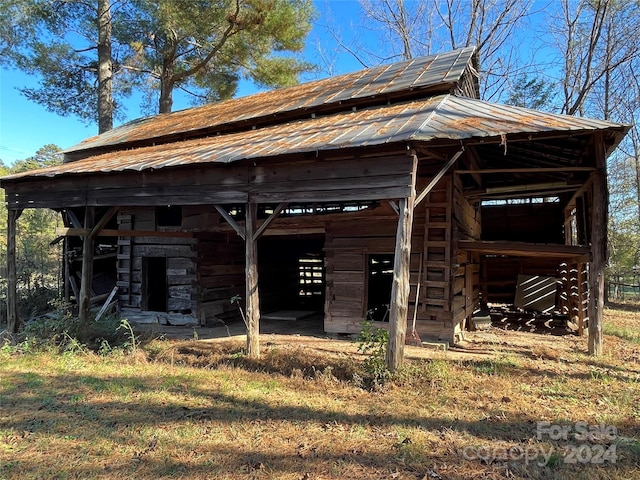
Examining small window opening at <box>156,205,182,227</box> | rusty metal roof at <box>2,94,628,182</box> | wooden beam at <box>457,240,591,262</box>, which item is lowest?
wooden beam at <box>457,240,591,262</box>

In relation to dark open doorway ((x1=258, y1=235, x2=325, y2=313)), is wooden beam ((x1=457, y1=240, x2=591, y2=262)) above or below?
above

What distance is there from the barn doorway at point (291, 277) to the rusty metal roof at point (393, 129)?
15.3 ft

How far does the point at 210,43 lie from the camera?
18.1 m

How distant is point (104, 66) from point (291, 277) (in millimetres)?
13243

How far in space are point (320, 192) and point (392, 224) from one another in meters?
2.63

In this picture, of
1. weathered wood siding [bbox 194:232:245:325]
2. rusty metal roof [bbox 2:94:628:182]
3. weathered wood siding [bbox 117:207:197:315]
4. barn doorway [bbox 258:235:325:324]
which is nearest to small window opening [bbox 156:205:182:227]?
weathered wood siding [bbox 117:207:197:315]

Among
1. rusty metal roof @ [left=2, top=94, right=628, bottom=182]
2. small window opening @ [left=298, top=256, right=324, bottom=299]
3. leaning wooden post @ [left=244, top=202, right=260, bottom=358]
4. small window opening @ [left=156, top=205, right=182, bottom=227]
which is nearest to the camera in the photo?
rusty metal roof @ [left=2, top=94, right=628, bottom=182]

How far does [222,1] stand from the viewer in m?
16.2

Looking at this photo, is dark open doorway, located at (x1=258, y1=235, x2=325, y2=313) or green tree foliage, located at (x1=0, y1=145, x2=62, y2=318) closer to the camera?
dark open doorway, located at (x1=258, y1=235, x2=325, y2=313)

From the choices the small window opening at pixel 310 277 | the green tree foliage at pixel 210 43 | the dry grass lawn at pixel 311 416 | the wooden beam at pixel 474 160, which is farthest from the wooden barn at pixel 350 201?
the green tree foliage at pixel 210 43

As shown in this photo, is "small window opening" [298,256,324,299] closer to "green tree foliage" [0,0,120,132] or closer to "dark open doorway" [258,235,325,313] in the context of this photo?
"dark open doorway" [258,235,325,313]

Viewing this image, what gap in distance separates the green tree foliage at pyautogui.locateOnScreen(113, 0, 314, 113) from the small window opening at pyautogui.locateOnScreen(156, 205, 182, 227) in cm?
943

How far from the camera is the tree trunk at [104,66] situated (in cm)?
1812

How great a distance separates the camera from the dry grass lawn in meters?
3.43
